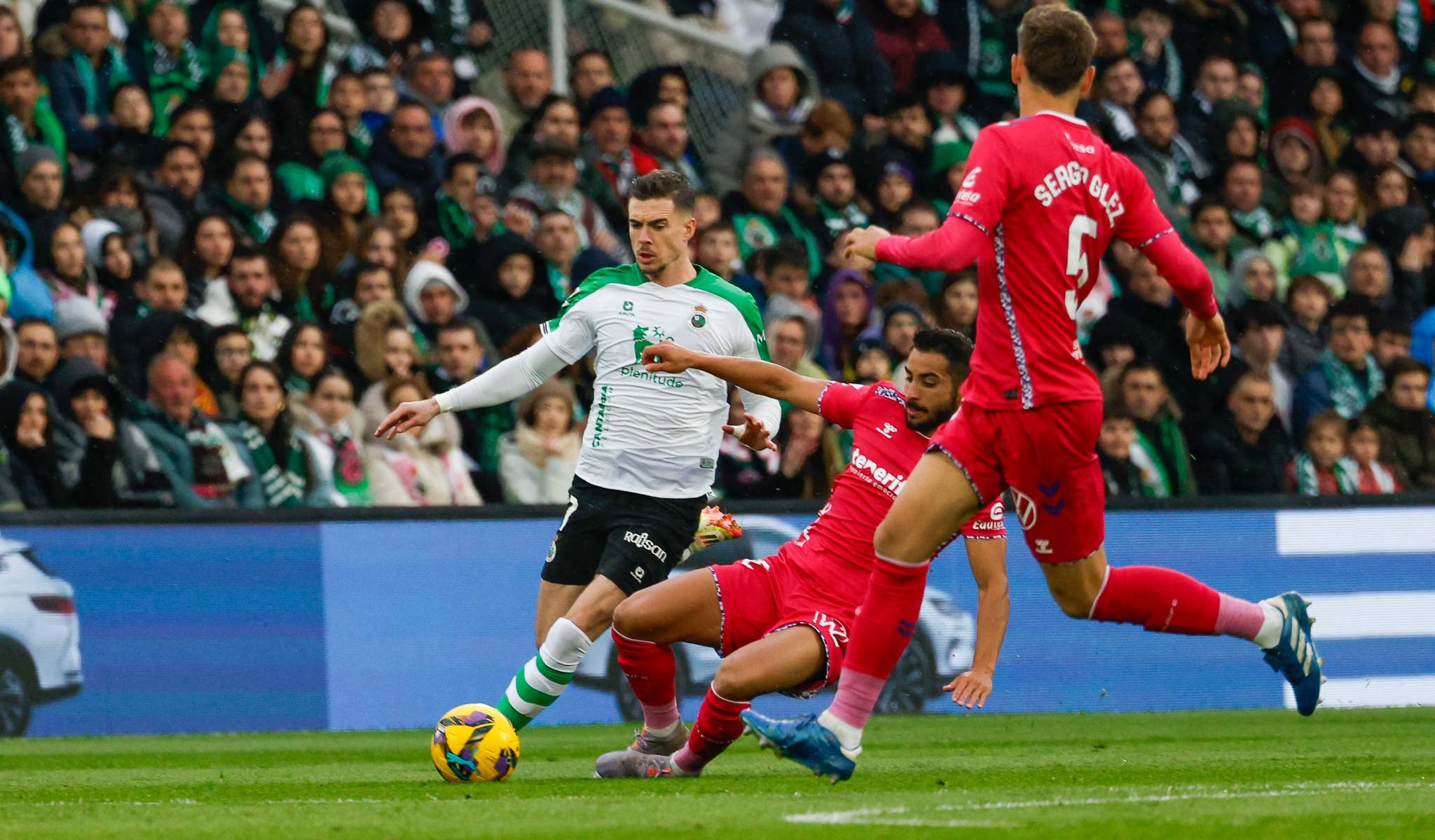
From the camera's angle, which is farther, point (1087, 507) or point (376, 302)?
point (376, 302)

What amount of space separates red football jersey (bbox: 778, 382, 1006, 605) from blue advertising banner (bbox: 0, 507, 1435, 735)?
4487 mm

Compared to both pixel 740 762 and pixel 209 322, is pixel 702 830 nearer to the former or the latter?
pixel 740 762

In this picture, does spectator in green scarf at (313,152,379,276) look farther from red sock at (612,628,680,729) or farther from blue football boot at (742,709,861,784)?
blue football boot at (742,709,861,784)

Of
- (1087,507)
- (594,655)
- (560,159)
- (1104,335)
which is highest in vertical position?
(1087,507)

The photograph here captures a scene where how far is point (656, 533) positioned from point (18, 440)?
487 centimetres

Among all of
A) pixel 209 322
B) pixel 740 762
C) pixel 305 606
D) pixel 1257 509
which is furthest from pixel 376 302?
pixel 1257 509

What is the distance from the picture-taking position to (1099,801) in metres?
6.49

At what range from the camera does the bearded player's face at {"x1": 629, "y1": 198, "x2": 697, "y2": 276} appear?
8398 millimetres

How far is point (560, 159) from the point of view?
14000 millimetres

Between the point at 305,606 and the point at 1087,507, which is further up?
the point at 1087,507

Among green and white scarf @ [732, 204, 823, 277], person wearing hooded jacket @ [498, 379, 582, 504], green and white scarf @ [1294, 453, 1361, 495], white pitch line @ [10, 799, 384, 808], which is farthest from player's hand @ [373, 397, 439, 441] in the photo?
green and white scarf @ [1294, 453, 1361, 495]

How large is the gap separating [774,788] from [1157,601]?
150cm

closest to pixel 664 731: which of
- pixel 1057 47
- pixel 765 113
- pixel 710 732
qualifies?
pixel 710 732

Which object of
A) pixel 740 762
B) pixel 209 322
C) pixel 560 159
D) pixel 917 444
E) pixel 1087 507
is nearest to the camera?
pixel 1087 507
